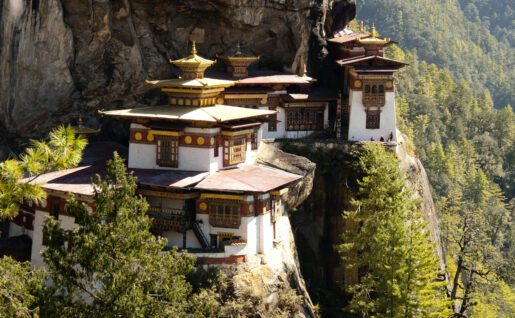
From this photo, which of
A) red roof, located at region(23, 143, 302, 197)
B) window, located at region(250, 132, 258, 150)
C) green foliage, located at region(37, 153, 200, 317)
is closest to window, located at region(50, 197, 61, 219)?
red roof, located at region(23, 143, 302, 197)

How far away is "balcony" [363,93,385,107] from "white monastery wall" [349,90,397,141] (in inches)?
9.6

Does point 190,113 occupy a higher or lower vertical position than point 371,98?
lower

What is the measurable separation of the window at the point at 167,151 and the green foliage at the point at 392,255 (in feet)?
24.5

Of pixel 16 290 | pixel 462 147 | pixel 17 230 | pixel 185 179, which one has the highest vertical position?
pixel 185 179

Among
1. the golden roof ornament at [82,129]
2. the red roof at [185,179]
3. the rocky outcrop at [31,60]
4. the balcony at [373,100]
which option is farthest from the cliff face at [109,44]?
the red roof at [185,179]

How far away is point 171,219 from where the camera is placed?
100ft

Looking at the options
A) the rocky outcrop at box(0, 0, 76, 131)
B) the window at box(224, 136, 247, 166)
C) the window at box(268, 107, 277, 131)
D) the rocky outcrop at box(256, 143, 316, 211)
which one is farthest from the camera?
the window at box(268, 107, 277, 131)

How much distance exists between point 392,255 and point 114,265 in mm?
12569

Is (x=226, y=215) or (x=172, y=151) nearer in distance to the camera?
(x=226, y=215)

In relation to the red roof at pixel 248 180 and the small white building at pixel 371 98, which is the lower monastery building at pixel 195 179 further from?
the small white building at pixel 371 98

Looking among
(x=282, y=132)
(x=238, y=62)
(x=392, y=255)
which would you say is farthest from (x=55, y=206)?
(x=282, y=132)

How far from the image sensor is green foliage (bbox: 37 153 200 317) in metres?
21.6

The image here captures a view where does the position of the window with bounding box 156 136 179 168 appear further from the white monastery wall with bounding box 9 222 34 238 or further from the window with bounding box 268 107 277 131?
the window with bounding box 268 107 277 131

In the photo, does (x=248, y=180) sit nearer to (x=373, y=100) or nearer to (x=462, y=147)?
(x=373, y=100)
